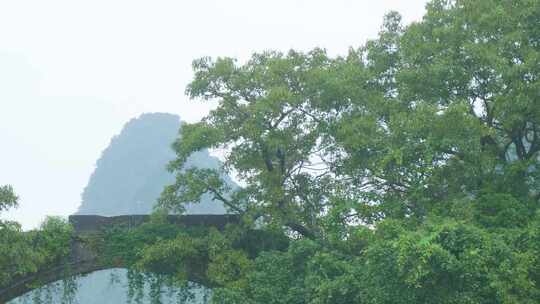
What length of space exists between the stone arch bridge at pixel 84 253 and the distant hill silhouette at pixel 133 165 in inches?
2430

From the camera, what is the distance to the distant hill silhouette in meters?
80.9

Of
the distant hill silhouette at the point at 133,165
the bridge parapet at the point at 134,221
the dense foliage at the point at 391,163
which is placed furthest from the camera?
A: the distant hill silhouette at the point at 133,165

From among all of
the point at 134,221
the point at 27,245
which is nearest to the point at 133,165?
the point at 134,221

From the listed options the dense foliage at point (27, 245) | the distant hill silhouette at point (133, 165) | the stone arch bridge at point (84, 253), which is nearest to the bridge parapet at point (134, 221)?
the stone arch bridge at point (84, 253)

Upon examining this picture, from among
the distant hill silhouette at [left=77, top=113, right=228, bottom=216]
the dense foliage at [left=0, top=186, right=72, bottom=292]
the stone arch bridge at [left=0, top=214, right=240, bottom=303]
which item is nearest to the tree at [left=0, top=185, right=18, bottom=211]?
the dense foliage at [left=0, top=186, right=72, bottom=292]

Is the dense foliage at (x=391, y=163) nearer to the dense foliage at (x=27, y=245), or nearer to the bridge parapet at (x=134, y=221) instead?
the bridge parapet at (x=134, y=221)

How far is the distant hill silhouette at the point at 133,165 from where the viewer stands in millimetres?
80875

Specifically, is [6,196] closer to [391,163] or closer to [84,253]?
[84,253]

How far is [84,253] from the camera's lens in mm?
15234

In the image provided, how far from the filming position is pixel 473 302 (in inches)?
376

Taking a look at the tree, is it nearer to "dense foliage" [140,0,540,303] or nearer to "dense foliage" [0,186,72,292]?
"dense foliage" [0,186,72,292]

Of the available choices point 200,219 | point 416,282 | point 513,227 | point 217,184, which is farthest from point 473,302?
point 200,219

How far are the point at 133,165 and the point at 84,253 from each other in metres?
71.4

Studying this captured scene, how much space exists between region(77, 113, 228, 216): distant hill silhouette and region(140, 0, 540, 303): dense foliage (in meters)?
63.5
